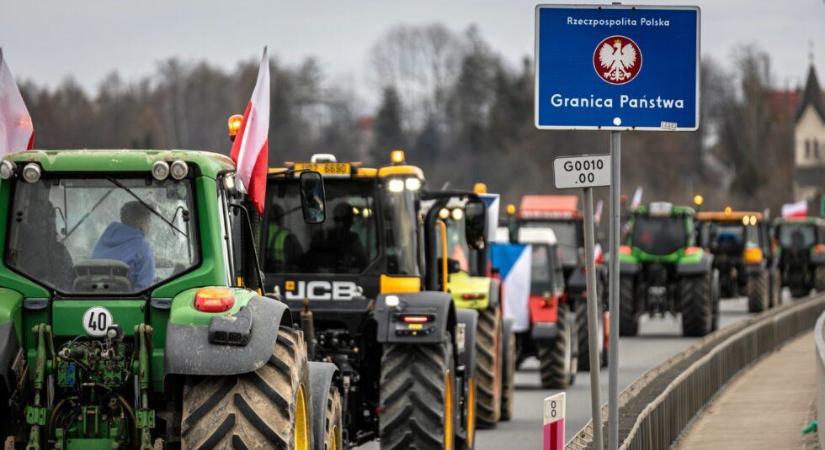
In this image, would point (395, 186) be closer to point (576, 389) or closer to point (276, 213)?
point (276, 213)

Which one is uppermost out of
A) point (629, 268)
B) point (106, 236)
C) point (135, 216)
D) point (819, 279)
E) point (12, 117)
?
point (12, 117)

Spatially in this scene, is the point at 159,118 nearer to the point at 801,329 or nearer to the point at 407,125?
the point at 407,125

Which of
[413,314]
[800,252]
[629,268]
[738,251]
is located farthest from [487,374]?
[800,252]

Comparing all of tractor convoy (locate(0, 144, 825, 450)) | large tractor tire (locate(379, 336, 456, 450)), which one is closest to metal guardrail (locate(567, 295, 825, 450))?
large tractor tire (locate(379, 336, 456, 450))

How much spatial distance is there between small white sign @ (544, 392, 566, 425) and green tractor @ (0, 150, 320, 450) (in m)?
1.48

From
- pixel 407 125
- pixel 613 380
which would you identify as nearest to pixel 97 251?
pixel 613 380

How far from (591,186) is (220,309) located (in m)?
3.37

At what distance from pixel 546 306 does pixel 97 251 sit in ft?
56.7

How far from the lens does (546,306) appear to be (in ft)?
91.2

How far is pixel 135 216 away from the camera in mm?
10961

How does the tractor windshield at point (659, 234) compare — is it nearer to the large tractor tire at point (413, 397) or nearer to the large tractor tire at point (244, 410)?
the large tractor tire at point (413, 397)

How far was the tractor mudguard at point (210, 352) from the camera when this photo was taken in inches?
402

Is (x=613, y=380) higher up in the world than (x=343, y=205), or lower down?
lower down

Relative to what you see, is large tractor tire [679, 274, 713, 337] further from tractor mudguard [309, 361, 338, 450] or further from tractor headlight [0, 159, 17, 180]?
tractor headlight [0, 159, 17, 180]
